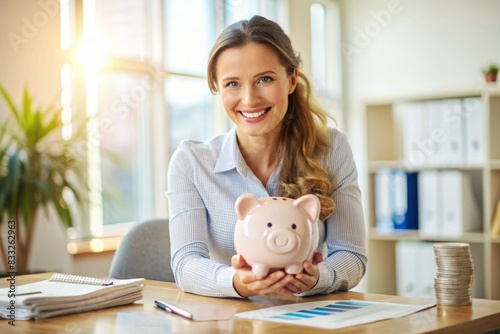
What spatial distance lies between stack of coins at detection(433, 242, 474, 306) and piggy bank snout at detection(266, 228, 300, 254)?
333 mm

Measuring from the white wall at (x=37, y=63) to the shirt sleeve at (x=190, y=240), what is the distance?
72.4 inches

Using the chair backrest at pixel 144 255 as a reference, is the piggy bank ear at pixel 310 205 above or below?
above

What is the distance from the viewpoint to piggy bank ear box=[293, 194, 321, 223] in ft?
4.64

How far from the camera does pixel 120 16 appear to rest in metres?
4.32

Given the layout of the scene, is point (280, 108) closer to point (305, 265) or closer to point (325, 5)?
point (305, 265)

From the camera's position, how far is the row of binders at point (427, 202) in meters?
4.46

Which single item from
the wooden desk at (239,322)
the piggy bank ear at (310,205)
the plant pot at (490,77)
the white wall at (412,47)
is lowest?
the wooden desk at (239,322)

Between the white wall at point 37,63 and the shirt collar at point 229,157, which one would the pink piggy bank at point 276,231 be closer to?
the shirt collar at point 229,157

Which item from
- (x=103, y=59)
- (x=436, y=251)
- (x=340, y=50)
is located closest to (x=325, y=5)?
(x=340, y=50)

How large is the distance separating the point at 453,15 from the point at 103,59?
2541 millimetres

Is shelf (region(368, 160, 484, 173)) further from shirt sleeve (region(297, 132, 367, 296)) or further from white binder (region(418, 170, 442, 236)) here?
shirt sleeve (region(297, 132, 367, 296))

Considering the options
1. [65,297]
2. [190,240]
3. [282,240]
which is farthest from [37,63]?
[282,240]

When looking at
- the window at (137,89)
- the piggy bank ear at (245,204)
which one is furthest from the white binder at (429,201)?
the piggy bank ear at (245,204)

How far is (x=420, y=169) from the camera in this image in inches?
183
